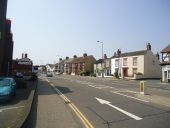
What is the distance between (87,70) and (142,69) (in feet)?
136

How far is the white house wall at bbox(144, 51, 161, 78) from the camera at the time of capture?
58062mm

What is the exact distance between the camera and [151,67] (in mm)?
59281

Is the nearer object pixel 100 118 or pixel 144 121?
pixel 144 121

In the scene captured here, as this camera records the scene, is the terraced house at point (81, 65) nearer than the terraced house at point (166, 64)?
No

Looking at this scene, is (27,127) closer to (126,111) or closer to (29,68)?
(126,111)

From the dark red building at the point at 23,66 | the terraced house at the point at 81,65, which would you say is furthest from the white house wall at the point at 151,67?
the terraced house at the point at 81,65

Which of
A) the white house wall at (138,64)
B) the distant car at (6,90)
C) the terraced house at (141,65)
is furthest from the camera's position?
the white house wall at (138,64)

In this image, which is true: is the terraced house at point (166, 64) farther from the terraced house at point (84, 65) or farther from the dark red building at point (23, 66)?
the terraced house at point (84, 65)

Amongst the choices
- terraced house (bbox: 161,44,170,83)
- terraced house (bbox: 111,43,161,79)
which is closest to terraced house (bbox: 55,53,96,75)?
terraced house (bbox: 111,43,161,79)

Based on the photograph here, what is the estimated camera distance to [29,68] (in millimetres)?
41719

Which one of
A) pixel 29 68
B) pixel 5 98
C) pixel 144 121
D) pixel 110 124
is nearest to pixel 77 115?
pixel 110 124

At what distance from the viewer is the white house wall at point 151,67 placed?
58.1 m

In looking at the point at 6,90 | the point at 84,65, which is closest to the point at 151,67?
the point at 84,65

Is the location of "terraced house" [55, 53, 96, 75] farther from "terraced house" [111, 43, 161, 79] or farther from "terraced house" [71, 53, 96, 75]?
"terraced house" [111, 43, 161, 79]
